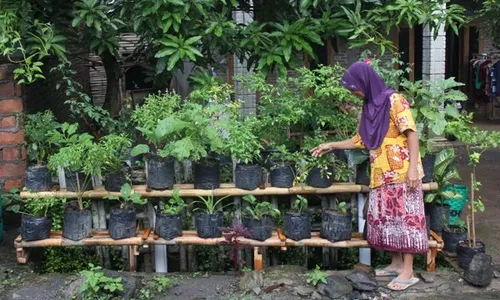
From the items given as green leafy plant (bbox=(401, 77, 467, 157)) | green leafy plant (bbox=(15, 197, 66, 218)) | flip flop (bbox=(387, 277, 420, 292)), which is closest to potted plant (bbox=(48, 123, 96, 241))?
green leafy plant (bbox=(15, 197, 66, 218))

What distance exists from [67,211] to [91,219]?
0.80 ft

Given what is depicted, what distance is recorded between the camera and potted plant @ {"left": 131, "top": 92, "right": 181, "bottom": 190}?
15.5 feet

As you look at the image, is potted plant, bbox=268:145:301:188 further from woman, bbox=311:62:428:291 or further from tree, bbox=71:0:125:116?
tree, bbox=71:0:125:116

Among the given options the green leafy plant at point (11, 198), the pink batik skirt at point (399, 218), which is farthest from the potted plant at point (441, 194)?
the green leafy plant at point (11, 198)

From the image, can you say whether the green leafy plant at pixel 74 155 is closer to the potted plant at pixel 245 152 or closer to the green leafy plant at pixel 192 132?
the green leafy plant at pixel 192 132

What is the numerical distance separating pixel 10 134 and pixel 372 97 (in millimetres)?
3194

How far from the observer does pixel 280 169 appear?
482 cm

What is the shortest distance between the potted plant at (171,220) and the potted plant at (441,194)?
6.59ft

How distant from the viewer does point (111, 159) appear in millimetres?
4785

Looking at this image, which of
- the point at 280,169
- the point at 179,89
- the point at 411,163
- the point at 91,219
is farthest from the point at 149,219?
the point at 411,163

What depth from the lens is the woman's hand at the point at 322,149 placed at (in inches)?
185

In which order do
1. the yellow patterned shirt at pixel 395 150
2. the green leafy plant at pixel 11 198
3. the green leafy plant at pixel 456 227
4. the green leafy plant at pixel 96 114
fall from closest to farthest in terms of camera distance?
the yellow patterned shirt at pixel 395 150 → the green leafy plant at pixel 456 227 → the green leafy plant at pixel 11 198 → the green leafy plant at pixel 96 114

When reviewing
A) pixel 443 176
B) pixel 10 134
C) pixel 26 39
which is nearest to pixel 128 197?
pixel 10 134

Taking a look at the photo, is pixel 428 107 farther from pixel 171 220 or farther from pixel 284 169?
pixel 171 220
